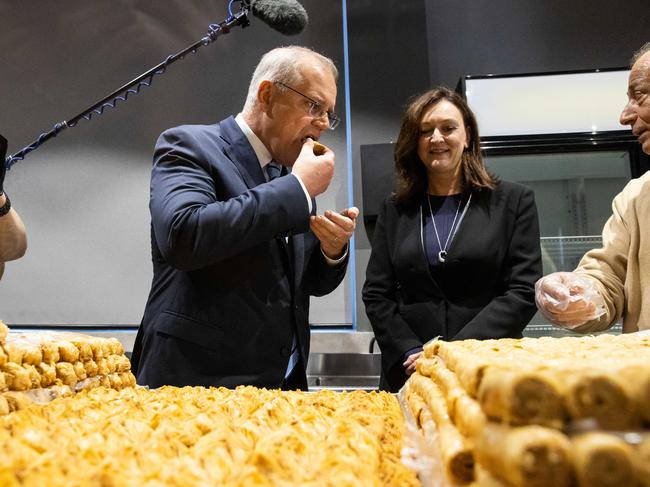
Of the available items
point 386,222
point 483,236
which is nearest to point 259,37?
point 386,222

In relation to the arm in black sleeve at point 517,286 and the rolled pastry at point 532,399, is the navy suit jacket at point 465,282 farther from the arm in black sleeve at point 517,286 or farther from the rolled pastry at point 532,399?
the rolled pastry at point 532,399

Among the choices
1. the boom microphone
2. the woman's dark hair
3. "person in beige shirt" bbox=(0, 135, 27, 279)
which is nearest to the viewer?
"person in beige shirt" bbox=(0, 135, 27, 279)

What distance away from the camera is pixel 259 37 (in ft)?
12.7

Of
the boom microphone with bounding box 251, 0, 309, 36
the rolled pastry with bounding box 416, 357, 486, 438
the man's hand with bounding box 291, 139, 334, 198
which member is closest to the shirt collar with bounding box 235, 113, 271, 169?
the man's hand with bounding box 291, 139, 334, 198

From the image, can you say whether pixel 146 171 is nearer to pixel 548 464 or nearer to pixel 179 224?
pixel 179 224

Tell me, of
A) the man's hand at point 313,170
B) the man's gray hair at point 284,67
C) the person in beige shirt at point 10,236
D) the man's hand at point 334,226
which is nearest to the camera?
the person in beige shirt at point 10,236

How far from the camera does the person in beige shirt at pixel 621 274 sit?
4.37 ft

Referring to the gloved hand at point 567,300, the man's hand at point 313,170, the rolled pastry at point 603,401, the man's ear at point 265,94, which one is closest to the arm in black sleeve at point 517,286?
the gloved hand at point 567,300

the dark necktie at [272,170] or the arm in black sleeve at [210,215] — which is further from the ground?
the dark necktie at [272,170]

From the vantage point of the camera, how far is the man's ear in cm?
170

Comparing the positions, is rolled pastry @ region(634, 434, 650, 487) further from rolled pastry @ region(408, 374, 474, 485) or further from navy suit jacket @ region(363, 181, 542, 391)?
navy suit jacket @ region(363, 181, 542, 391)

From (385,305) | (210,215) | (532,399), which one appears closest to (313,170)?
(210,215)

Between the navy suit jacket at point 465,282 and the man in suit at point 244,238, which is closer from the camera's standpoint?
the man in suit at point 244,238

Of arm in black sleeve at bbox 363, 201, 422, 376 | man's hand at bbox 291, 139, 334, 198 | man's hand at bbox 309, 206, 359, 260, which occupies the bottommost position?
arm in black sleeve at bbox 363, 201, 422, 376
